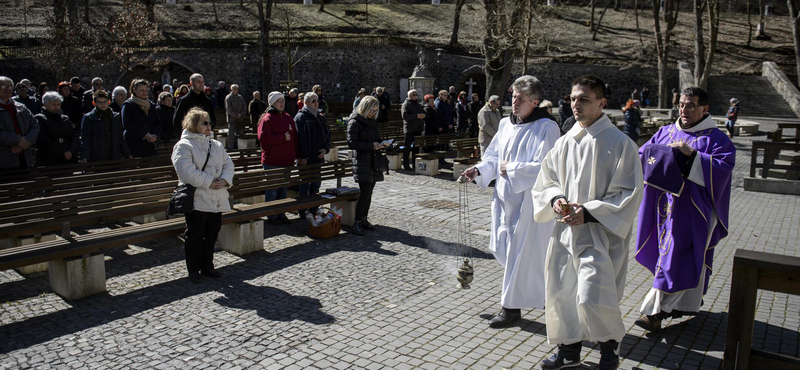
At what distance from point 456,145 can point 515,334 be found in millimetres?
9263

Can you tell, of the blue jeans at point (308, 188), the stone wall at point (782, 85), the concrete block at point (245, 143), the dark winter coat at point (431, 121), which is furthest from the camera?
the stone wall at point (782, 85)

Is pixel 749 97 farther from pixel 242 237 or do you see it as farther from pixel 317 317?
pixel 317 317

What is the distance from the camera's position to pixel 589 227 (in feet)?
13.3

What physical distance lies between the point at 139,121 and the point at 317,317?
225 inches

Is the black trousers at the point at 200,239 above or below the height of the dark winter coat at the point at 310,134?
below

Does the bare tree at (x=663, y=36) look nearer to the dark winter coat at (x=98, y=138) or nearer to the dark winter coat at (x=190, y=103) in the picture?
the dark winter coat at (x=190, y=103)

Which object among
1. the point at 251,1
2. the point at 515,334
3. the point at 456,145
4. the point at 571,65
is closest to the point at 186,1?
the point at 251,1

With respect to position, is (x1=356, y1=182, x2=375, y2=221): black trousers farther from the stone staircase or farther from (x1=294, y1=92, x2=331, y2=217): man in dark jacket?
the stone staircase

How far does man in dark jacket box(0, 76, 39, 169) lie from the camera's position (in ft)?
25.4

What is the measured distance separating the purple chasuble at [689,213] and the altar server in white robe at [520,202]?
3.01 ft

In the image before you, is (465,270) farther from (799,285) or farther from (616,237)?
(799,285)

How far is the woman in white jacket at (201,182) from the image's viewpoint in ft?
20.0

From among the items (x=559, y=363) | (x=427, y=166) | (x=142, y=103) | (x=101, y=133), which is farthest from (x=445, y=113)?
(x=559, y=363)

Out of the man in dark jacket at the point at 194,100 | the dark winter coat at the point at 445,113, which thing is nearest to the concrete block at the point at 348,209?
the man in dark jacket at the point at 194,100
